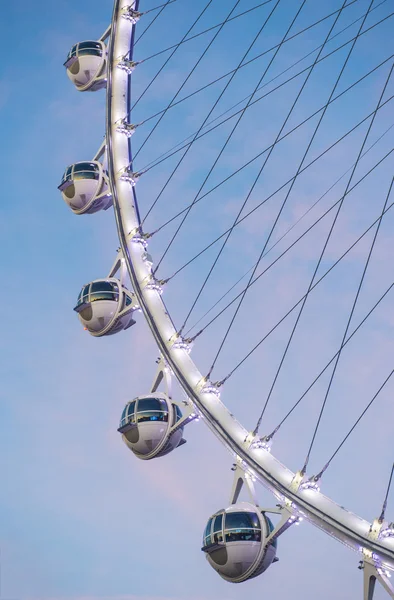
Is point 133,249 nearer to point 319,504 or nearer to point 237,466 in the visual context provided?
point 237,466

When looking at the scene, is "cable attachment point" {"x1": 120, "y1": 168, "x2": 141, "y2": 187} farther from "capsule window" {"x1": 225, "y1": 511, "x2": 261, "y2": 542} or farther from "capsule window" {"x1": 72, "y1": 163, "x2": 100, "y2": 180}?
"capsule window" {"x1": 225, "y1": 511, "x2": 261, "y2": 542}

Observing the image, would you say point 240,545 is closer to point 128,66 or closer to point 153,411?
point 153,411

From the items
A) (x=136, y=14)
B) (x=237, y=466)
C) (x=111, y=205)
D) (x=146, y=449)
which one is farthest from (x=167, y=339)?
(x=136, y=14)

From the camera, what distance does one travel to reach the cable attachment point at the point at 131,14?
27922 mm

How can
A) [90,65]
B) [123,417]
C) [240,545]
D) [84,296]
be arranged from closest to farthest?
[240,545] → [123,417] → [84,296] → [90,65]

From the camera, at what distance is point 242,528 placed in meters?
17.8

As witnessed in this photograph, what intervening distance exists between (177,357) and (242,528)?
14.7ft

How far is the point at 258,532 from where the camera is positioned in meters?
17.9

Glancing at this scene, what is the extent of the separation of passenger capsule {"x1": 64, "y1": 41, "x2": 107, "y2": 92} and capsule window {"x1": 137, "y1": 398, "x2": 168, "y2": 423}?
11846mm

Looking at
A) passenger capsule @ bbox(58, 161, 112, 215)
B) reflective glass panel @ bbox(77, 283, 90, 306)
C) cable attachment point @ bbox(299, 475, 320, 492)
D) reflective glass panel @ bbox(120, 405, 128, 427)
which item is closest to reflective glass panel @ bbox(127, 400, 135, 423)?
reflective glass panel @ bbox(120, 405, 128, 427)

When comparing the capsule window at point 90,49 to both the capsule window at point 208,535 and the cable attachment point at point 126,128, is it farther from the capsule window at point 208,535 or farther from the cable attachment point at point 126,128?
the capsule window at point 208,535

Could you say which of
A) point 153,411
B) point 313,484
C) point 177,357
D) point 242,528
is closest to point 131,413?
point 153,411

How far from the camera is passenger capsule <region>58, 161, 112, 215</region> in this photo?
2702 cm

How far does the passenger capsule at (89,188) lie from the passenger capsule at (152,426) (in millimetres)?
7294
